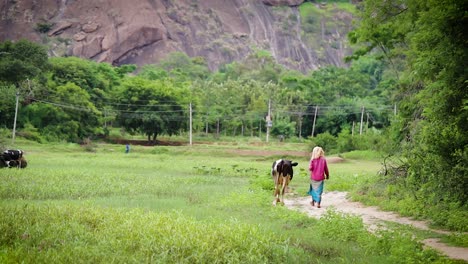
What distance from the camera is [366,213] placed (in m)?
14.7

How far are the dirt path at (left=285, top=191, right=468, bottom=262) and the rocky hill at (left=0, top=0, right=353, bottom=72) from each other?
10438 centimetres

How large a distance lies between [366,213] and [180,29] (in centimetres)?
13211

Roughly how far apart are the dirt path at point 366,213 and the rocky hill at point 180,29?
4109 inches

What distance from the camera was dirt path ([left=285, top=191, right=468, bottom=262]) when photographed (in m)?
9.33

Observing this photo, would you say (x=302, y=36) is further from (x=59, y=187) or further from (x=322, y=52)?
(x=59, y=187)

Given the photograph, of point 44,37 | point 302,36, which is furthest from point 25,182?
point 302,36

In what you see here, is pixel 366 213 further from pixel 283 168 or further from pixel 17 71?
pixel 17 71

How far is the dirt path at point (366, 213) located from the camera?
9328 mm

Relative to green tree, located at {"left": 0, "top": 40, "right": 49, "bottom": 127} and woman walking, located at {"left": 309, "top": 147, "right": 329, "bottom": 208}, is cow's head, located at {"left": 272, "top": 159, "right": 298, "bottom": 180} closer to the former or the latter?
woman walking, located at {"left": 309, "top": 147, "right": 329, "bottom": 208}

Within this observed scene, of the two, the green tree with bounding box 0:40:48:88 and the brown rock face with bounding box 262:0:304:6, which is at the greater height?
the brown rock face with bounding box 262:0:304:6

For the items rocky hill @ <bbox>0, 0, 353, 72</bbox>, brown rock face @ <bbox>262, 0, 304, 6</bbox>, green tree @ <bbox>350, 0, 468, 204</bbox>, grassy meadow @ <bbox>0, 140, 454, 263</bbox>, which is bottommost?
grassy meadow @ <bbox>0, 140, 454, 263</bbox>

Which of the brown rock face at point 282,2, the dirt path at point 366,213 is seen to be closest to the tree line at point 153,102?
the dirt path at point 366,213

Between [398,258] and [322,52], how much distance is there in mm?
160415

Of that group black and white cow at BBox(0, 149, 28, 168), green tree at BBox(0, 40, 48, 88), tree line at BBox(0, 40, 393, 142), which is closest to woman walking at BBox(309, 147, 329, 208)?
black and white cow at BBox(0, 149, 28, 168)
